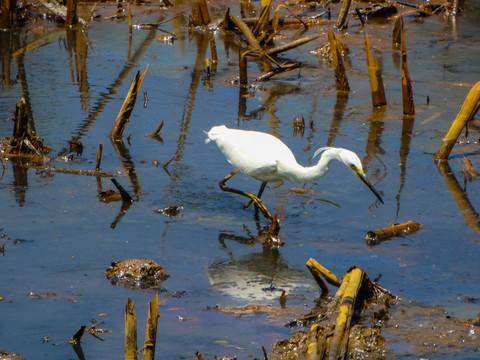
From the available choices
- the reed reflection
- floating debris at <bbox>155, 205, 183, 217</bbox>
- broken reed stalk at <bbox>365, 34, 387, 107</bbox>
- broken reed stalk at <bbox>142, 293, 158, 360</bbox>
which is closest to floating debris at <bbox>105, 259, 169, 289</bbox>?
the reed reflection

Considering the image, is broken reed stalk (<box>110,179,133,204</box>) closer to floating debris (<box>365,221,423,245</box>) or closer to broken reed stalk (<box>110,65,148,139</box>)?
broken reed stalk (<box>110,65,148,139</box>)

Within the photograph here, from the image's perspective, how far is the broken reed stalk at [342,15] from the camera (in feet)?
47.2

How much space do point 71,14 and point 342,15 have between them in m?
5.82

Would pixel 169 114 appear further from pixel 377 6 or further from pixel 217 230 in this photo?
pixel 377 6

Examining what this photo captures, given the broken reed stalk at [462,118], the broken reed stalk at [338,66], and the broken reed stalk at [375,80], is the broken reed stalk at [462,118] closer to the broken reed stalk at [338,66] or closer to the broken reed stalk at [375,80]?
the broken reed stalk at [375,80]

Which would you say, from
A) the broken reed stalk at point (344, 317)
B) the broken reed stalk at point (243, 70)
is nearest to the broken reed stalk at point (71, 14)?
the broken reed stalk at point (243, 70)

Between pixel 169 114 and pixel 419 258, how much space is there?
16.3 feet

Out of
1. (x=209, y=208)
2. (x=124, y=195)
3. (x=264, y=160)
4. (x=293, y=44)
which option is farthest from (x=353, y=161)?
(x=293, y=44)

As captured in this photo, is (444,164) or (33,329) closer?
(33,329)

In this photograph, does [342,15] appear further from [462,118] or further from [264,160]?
[264,160]

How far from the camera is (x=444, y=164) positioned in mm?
8312

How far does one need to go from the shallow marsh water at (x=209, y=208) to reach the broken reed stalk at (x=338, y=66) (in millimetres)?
224

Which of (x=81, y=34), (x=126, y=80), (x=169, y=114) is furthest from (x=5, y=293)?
(x=81, y=34)

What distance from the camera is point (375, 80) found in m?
9.91
